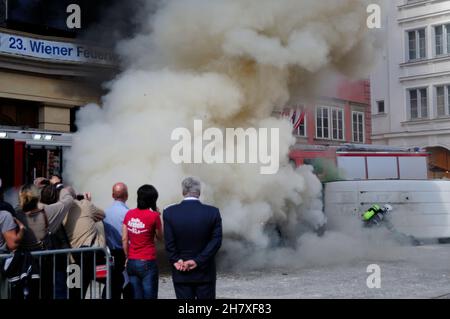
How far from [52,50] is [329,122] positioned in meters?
13.3

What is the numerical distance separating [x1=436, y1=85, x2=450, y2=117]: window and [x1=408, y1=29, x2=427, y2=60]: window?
74.7 inches

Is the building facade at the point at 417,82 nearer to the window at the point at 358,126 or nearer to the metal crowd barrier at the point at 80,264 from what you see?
the window at the point at 358,126

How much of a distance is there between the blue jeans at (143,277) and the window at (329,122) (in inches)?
720

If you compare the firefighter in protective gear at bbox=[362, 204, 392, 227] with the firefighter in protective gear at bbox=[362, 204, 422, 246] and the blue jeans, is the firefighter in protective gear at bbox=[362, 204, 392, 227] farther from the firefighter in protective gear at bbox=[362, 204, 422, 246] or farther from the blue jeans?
A: the blue jeans

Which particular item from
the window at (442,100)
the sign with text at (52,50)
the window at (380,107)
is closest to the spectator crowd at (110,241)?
the sign with text at (52,50)

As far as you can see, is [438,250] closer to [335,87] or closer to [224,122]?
[335,87]

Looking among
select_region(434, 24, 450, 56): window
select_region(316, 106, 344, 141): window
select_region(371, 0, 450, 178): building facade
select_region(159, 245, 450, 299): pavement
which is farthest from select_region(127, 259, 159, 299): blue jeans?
select_region(434, 24, 450, 56): window

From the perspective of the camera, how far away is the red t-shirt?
6.94 metres

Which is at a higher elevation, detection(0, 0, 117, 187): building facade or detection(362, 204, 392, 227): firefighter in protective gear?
detection(0, 0, 117, 187): building facade

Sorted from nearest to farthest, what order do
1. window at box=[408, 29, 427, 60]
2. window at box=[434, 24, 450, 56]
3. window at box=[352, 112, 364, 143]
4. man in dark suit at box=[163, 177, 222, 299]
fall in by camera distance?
man in dark suit at box=[163, 177, 222, 299] < window at box=[352, 112, 364, 143] < window at box=[434, 24, 450, 56] < window at box=[408, 29, 427, 60]

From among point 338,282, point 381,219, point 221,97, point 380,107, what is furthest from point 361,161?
point 380,107

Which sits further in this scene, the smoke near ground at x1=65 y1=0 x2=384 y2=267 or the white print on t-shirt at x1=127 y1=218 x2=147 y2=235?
the smoke near ground at x1=65 y1=0 x2=384 y2=267

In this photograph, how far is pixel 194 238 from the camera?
6.17 m

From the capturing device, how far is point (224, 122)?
11.4 m
